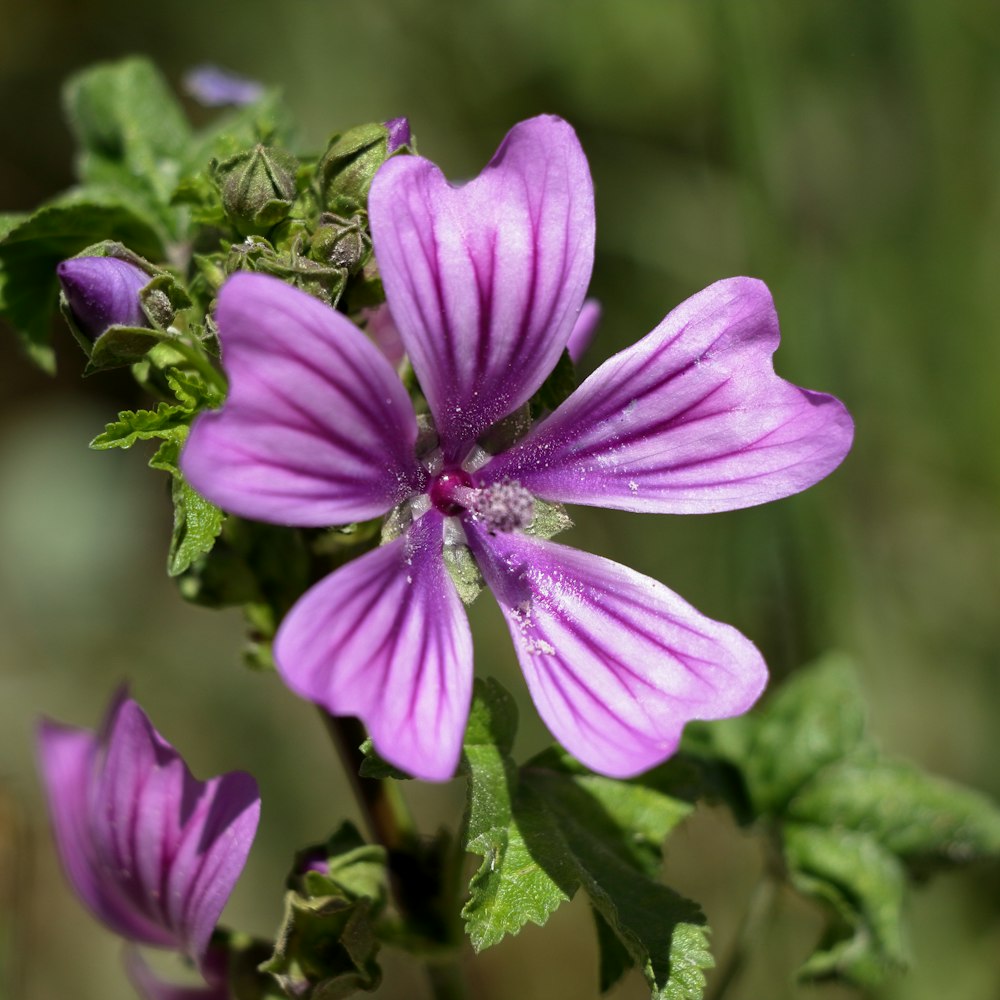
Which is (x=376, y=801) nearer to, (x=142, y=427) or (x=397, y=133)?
(x=142, y=427)

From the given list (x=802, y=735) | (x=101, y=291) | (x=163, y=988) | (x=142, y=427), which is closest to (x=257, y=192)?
(x=101, y=291)

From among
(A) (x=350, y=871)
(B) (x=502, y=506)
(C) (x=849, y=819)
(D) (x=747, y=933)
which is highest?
(B) (x=502, y=506)

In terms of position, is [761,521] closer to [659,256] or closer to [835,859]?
[659,256]

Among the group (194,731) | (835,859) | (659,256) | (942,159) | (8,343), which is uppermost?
(942,159)

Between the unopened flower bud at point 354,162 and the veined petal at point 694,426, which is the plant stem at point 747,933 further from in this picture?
the unopened flower bud at point 354,162

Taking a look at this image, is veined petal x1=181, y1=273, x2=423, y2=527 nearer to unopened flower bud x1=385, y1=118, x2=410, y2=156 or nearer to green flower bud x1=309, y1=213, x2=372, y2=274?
green flower bud x1=309, y1=213, x2=372, y2=274

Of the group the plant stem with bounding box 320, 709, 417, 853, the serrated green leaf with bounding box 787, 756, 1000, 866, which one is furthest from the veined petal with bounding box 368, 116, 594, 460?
the serrated green leaf with bounding box 787, 756, 1000, 866

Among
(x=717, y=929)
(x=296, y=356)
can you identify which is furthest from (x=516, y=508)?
(x=717, y=929)
